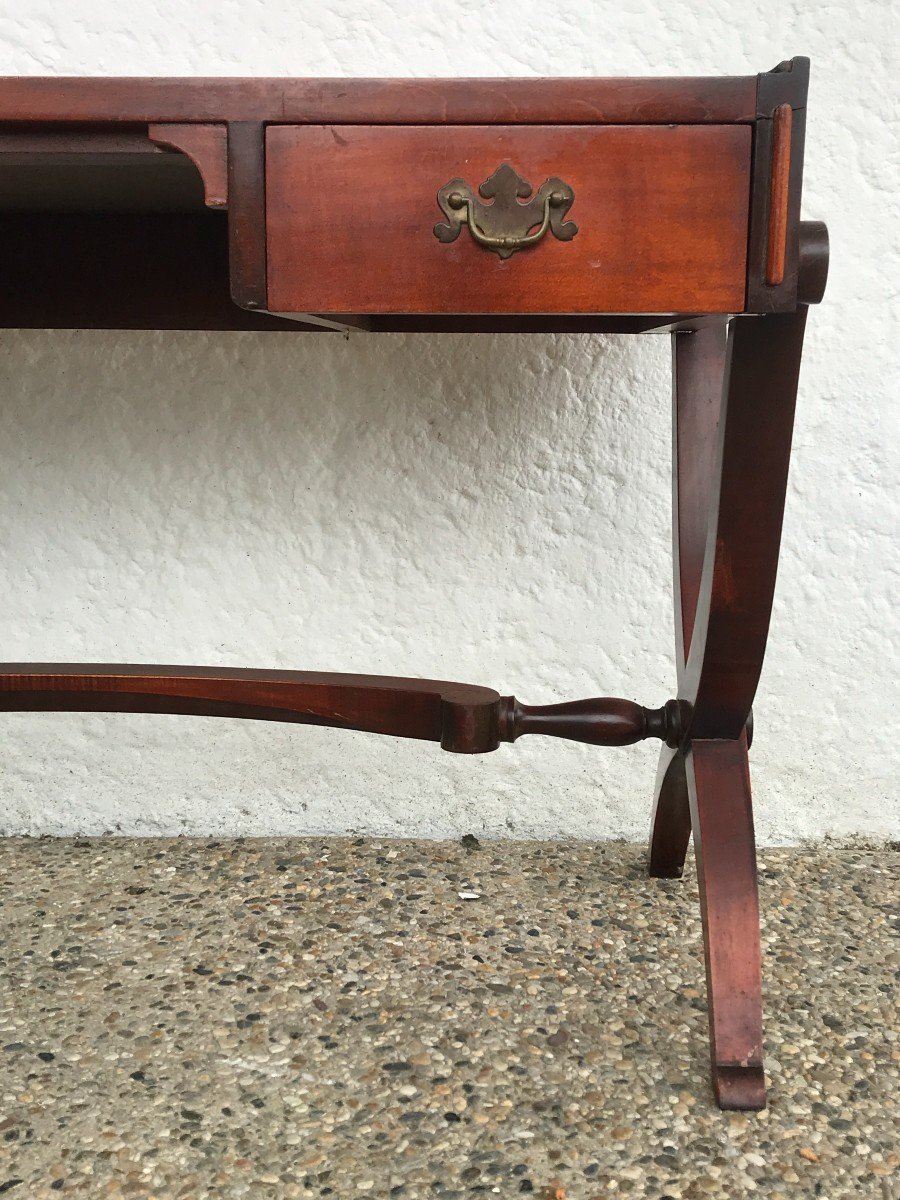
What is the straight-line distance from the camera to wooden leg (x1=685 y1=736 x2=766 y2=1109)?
113 centimetres

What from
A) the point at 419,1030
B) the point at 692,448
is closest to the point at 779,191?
the point at 692,448

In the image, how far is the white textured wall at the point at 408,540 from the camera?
176 cm

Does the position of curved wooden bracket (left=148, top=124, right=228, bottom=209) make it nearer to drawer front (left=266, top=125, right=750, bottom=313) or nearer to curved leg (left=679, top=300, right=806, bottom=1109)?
drawer front (left=266, top=125, right=750, bottom=313)

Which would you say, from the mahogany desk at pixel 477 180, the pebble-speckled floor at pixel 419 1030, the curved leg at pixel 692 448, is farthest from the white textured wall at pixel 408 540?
the mahogany desk at pixel 477 180

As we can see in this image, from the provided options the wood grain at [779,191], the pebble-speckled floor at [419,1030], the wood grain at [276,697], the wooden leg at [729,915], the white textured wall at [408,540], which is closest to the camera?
the wood grain at [779,191]

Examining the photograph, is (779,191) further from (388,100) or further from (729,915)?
(729,915)

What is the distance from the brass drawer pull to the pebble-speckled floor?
2.68 feet

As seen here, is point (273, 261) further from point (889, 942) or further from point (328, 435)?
point (889, 942)

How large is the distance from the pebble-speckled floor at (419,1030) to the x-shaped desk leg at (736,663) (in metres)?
0.09

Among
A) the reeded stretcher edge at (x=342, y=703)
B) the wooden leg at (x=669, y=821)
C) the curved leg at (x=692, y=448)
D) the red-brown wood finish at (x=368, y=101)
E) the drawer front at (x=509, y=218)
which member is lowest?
the wooden leg at (x=669, y=821)

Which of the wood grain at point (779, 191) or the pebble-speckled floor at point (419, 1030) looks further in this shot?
the pebble-speckled floor at point (419, 1030)

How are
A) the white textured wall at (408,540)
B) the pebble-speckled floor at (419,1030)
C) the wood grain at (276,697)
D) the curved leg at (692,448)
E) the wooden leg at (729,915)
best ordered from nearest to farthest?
the pebble-speckled floor at (419,1030) → the wooden leg at (729,915) → the wood grain at (276,697) → the curved leg at (692,448) → the white textured wall at (408,540)

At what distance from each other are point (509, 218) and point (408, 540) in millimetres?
971

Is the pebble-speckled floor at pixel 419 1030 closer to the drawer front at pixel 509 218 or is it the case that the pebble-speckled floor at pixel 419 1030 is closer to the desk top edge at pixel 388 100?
the drawer front at pixel 509 218
